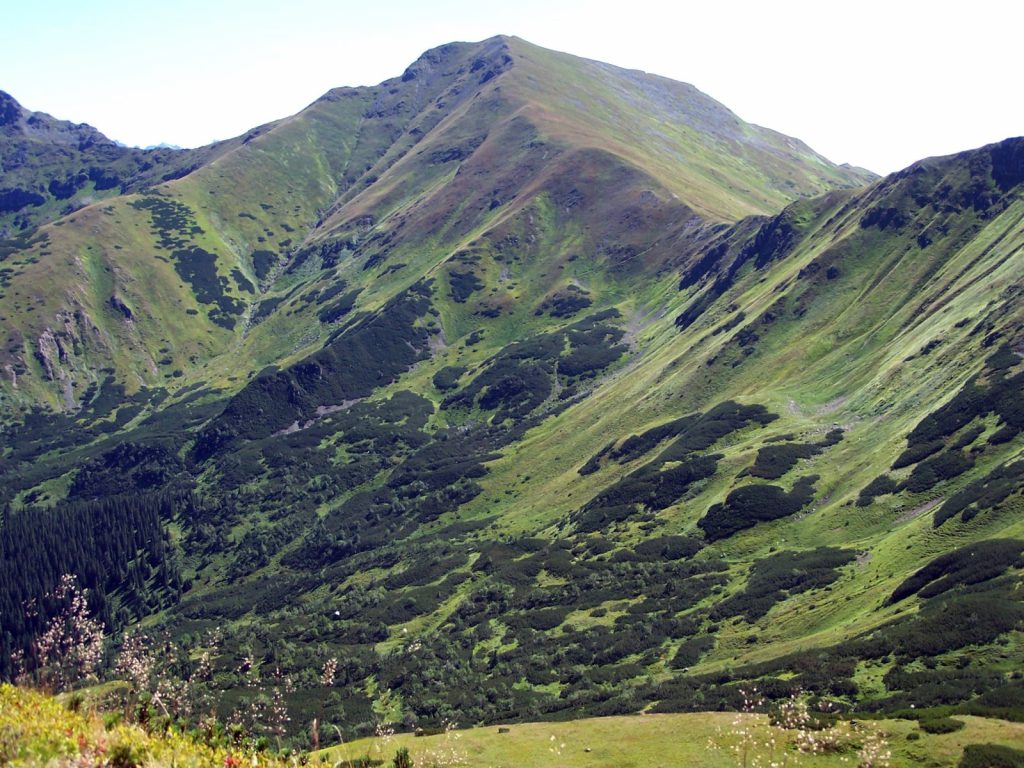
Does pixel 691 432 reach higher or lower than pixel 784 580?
higher

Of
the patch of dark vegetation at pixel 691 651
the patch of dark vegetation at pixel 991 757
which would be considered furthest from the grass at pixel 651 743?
the patch of dark vegetation at pixel 691 651

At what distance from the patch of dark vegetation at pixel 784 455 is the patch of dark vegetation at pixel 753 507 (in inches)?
148

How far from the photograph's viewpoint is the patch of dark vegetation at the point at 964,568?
6461 cm

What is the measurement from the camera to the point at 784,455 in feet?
382

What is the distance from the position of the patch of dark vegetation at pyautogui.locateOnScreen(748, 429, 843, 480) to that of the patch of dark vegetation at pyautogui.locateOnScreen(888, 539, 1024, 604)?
1638 inches

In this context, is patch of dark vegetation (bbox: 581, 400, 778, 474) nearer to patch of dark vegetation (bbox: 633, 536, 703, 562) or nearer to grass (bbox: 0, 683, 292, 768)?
patch of dark vegetation (bbox: 633, 536, 703, 562)

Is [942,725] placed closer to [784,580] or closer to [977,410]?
[784,580]

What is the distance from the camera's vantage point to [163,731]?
20891mm

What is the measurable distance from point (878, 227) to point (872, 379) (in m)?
62.7

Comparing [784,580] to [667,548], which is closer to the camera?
[784,580]

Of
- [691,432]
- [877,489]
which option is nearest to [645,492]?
[691,432]

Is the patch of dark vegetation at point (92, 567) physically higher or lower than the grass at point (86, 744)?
lower

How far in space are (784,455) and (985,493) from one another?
38312mm

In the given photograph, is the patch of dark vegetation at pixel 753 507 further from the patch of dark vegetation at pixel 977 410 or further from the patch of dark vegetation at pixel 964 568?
the patch of dark vegetation at pixel 964 568
